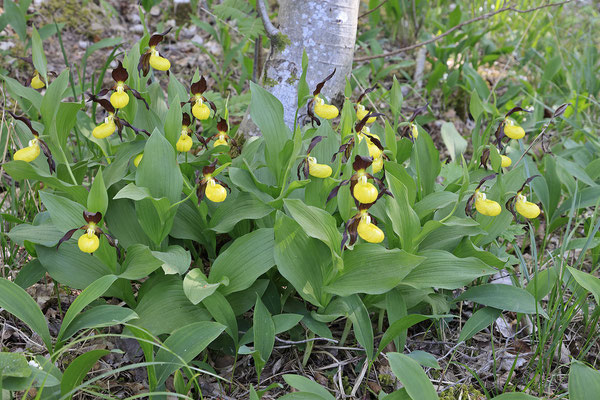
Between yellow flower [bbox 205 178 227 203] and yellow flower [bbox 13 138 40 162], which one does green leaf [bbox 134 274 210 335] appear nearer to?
yellow flower [bbox 205 178 227 203]

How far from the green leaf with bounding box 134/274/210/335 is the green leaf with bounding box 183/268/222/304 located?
92 mm

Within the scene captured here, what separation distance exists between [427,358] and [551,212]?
1337 millimetres

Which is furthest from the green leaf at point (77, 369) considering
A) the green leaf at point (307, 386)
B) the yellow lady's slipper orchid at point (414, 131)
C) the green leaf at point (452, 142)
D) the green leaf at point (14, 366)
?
the green leaf at point (452, 142)

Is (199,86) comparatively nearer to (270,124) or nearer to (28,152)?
(270,124)

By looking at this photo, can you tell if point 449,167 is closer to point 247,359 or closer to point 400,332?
point 400,332

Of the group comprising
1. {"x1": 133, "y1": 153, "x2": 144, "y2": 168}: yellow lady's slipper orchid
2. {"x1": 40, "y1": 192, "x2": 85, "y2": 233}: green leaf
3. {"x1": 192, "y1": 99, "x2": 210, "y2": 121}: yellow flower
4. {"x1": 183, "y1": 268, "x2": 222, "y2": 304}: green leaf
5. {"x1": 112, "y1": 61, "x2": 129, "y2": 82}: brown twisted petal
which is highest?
{"x1": 112, "y1": 61, "x2": 129, "y2": 82}: brown twisted petal

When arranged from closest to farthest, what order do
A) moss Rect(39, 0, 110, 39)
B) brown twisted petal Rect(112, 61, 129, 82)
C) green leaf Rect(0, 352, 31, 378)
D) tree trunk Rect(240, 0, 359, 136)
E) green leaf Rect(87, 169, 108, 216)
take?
green leaf Rect(0, 352, 31, 378) → green leaf Rect(87, 169, 108, 216) → brown twisted petal Rect(112, 61, 129, 82) → tree trunk Rect(240, 0, 359, 136) → moss Rect(39, 0, 110, 39)

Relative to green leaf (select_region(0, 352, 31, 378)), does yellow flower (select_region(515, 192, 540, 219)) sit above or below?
above

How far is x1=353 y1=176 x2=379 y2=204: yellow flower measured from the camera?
1.46 m

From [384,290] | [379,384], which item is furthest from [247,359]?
[384,290]

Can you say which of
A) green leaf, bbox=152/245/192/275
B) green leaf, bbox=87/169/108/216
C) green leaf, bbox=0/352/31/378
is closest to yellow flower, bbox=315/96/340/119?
green leaf, bbox=152/245/192/275

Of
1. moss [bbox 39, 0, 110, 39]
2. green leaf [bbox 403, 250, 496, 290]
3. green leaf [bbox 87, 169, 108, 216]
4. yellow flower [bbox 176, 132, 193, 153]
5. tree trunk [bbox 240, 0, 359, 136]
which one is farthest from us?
moss [bbox 39, 0, 110, 39]

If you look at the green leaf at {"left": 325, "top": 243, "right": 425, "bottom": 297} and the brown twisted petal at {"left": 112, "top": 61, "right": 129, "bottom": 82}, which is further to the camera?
→ the brown twisted petal at {"left": 112, "top": 61, "right": 129, "bottom": 82}

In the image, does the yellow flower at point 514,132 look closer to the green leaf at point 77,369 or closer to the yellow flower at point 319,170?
the yellow flower at point 319,170
